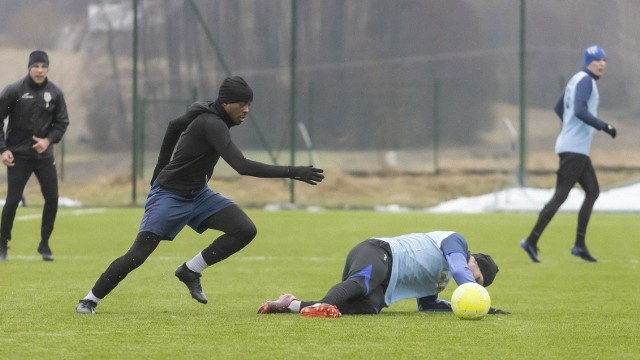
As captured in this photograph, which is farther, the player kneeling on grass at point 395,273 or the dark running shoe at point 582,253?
the dark running shoe at point 582,253

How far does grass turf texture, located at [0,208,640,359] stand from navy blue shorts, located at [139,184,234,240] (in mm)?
Result: 566

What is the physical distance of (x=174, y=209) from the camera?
8.62m

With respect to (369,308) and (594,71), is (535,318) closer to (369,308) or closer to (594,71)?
(369,308)

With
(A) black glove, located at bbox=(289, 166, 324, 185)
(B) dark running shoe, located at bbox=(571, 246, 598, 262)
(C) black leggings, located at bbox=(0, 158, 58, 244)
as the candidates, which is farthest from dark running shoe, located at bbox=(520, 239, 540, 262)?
(A) black glove, located at bbox=(289, 166, 324, 185)

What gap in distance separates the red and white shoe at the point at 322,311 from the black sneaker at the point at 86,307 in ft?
4.55

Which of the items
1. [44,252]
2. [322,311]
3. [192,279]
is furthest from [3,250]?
[322,311]

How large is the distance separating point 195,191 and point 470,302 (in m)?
1.99

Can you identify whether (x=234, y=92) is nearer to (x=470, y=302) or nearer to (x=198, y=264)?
(x=198, y=264)

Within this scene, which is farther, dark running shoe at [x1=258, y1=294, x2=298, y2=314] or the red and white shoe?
dark running shoe at [x1=258, y1=294, x2=298, y2=314]

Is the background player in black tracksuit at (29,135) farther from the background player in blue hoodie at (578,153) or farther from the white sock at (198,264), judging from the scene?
the background player in blue hoodie at (578,153)

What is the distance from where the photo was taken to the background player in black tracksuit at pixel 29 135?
43.1ft

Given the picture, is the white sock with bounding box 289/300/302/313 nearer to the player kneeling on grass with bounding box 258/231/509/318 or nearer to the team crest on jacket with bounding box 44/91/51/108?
the player kneeling on grass with bounding box 258/231/509/318

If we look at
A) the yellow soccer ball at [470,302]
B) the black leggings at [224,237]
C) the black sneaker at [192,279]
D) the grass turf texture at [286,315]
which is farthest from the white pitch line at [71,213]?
the yellow soccer ball at [470,302]

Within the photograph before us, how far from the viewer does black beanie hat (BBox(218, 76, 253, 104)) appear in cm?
829
